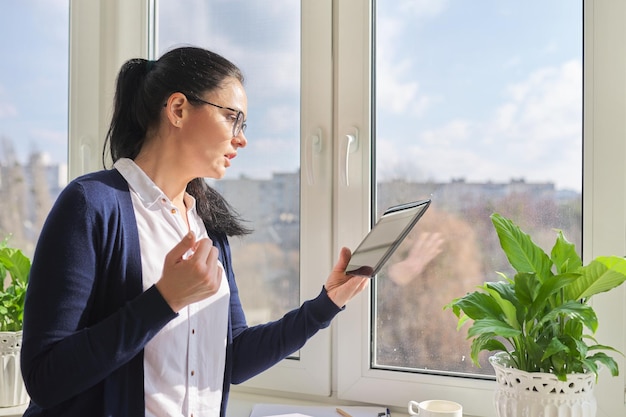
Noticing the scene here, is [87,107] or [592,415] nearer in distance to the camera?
[592,415]

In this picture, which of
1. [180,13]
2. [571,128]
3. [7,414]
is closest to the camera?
[571,128]

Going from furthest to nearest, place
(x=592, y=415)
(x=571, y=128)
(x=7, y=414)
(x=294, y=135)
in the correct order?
(x=294, y=135)
(x=7, y=414)
(x=571, y=128)
(x=592, y=415)

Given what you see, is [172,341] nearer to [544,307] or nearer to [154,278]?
[154,278]

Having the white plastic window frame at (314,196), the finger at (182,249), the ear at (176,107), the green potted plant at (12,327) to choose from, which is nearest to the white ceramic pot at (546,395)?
the white plastic window frame at (314,196)

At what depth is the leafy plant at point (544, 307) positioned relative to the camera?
1229mm

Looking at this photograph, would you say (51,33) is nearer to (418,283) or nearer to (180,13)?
(180,13)

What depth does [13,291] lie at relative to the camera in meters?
1.69

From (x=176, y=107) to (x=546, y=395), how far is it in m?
0.90

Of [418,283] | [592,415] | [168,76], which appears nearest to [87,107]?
[168,76]

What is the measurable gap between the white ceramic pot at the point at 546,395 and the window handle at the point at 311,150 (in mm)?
707

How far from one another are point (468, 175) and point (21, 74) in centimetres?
142

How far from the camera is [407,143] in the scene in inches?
64.8

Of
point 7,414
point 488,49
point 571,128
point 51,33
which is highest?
point 51,33

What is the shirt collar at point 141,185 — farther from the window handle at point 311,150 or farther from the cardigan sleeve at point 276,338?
the window handle at point 311,150
